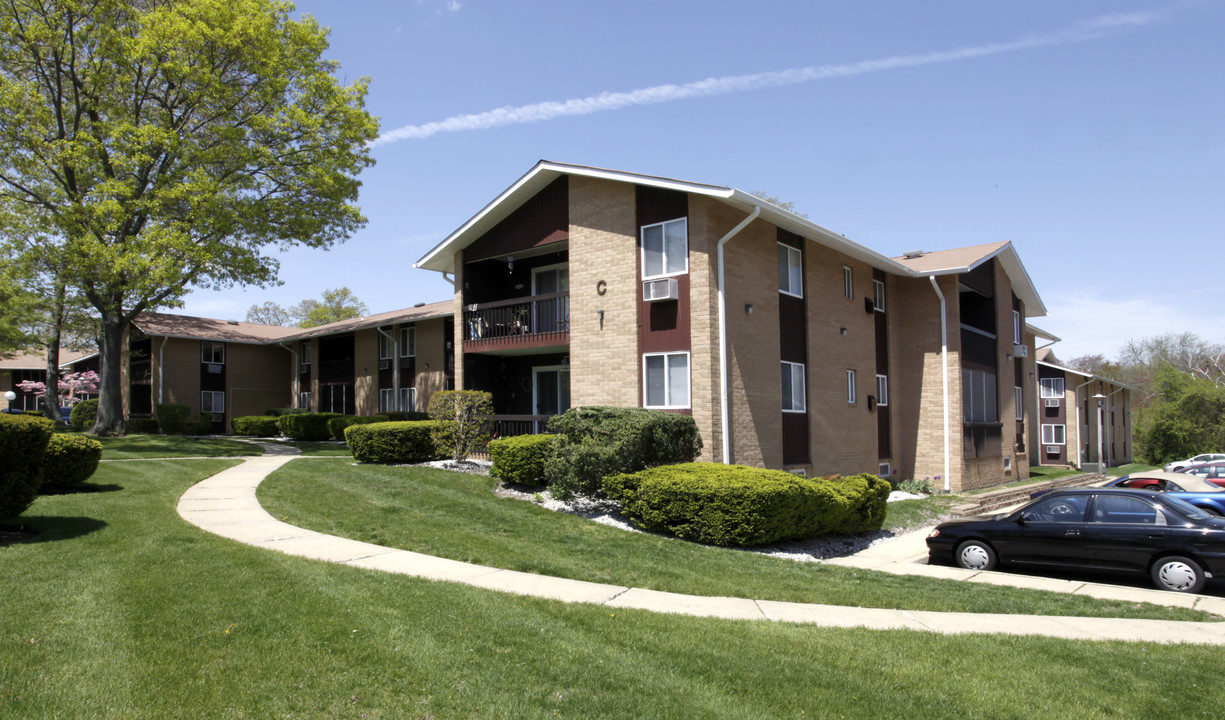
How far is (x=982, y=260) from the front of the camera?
865 inches

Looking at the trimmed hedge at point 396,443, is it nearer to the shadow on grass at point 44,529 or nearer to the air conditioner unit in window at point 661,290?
the air conditioner unit in window at point 661,290

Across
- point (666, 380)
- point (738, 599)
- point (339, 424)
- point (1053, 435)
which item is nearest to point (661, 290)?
point (666, 380)

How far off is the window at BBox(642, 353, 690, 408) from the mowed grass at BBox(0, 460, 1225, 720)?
9011 mm

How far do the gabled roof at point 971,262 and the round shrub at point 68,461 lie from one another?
65.8 ft

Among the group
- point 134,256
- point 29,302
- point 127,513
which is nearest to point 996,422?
point 127,513

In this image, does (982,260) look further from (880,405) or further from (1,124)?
(1,124)

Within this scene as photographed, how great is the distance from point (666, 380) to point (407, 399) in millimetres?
17387

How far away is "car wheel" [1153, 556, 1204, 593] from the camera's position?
9977 millimetres

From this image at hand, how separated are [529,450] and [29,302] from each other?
27125 mm

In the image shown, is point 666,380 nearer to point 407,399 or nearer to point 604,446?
point 604,446

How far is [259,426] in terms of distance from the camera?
108 ft


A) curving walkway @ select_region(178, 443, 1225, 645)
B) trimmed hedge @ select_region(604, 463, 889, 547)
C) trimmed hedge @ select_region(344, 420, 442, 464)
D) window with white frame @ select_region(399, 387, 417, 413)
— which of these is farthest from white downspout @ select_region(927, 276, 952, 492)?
window with white frame @ select_region(399, 387, 417, 413)

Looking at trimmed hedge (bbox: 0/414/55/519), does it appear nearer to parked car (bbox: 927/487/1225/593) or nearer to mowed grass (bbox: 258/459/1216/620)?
mowed grass (bbox: 258/459/1216/620)

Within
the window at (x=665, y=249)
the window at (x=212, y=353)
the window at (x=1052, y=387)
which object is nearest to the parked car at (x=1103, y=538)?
the window at (x=665, y=249)
